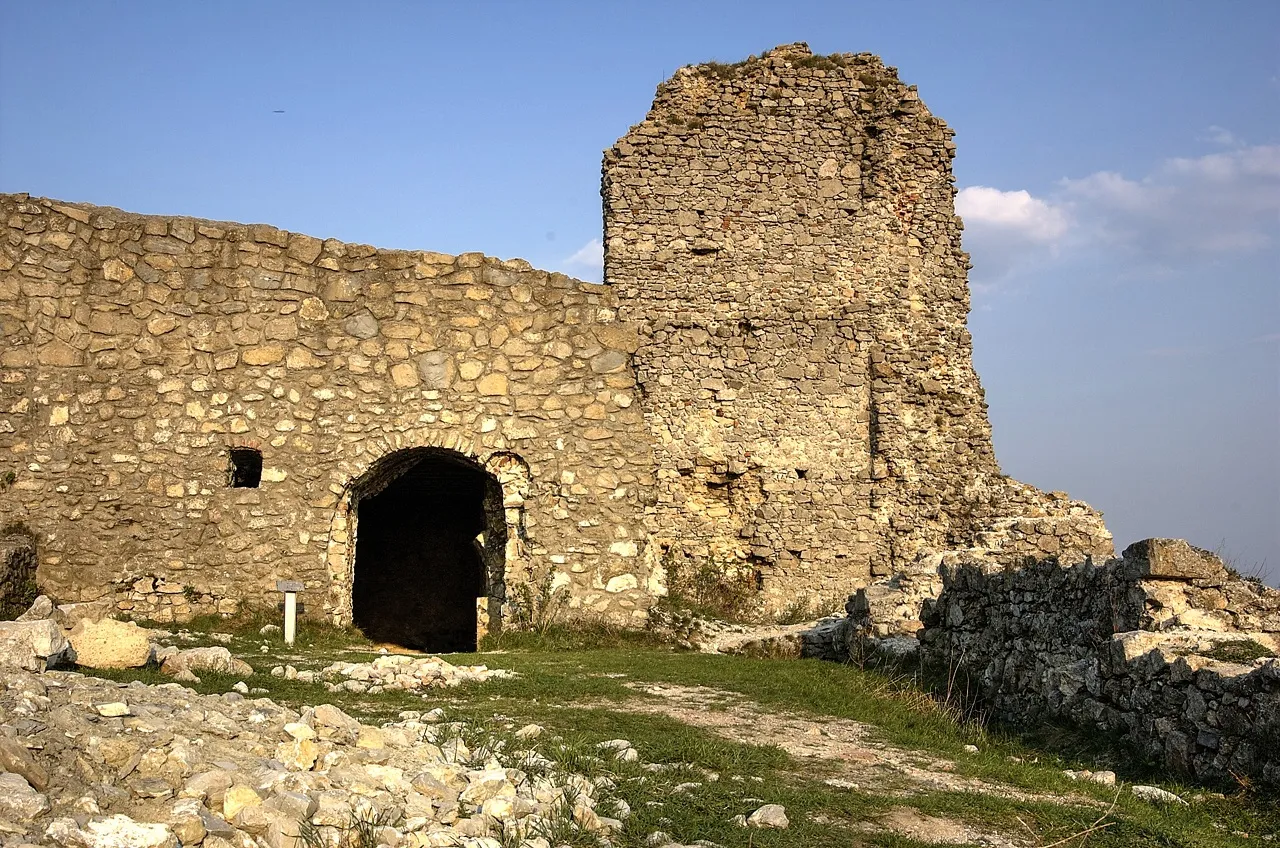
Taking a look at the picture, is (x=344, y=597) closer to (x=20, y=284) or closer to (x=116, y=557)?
(x=116, y=557)

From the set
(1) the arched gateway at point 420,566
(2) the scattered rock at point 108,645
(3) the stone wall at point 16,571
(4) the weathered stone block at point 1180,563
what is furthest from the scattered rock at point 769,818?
(1) the arched gateway at point 420,566

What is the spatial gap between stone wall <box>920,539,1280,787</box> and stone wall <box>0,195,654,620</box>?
12.9ft

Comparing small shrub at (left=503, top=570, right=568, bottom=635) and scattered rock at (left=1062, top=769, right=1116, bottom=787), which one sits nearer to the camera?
scattered rock at (left=1062, top=769, right=1116, bottom=787)

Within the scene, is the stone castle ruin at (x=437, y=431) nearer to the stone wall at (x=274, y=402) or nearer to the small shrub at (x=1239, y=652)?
the stone wall at (x=274, y=402)

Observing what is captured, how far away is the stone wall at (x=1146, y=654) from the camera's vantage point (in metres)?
5.29

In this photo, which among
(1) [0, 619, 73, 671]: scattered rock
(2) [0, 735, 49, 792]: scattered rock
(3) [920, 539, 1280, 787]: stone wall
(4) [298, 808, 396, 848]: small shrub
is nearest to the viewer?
(2) [0, 735, 49, 792]: scattered rock

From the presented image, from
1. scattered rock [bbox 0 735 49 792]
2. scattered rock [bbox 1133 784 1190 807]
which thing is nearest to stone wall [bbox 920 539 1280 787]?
scattered rock [bbox 1133 784 1190 807]

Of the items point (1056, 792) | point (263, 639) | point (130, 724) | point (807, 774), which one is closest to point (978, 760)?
point (1056, 792)

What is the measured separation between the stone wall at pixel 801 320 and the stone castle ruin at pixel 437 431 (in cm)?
4

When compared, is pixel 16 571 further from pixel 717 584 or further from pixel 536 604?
pixel 717 584

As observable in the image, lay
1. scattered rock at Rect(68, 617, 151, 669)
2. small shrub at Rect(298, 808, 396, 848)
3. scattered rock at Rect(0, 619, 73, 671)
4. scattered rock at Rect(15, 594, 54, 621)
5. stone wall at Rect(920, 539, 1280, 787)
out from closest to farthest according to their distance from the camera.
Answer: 1. small shrub at Rect(298, 808, 396, 848)
2. stone wall at Rect(920, 539, 1280, 787)
3. scattered rock at Rect(0, 619, 73, 671)
4. scattered rock at Rect(68, 617, 151, 669)
5. scattered rock at Rect(15, 594, 54, 621)

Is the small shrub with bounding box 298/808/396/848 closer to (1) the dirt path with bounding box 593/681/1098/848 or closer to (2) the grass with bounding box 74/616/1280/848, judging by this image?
(2) the grass with bounding box 74/616/1280/848

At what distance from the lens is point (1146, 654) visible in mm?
6000

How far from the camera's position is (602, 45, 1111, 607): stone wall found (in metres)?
14.2
